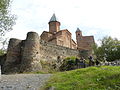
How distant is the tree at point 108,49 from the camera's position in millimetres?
36156

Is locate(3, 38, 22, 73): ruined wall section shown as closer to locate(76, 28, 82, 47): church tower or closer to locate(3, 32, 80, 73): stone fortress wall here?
locate(3, 32, 80, 73): stone fortress wall

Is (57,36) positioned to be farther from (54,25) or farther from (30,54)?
(30,54)

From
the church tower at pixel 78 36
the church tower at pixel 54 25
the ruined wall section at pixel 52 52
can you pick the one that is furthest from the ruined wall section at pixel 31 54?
the church tower at pixel 78 36

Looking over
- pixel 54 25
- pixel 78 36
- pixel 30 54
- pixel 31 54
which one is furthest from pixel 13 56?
pixel 78 36

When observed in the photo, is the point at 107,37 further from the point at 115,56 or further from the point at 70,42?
the point at 70,42

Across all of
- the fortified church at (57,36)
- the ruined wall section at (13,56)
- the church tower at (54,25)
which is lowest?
the ruined wall section at (13,56)

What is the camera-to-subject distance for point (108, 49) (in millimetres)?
37844

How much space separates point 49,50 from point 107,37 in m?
13.8

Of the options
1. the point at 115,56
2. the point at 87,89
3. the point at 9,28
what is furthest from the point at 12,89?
the point at 115,56

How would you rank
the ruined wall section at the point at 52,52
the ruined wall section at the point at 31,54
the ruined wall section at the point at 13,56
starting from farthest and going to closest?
the ruined wall section at the point at 52,52, the ruined wall section at the point at 13,56, the ruined wall section at the point at 31,54

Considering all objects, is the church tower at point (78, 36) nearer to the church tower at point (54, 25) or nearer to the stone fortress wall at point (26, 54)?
the church tower at point (54, 25)

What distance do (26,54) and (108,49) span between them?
17360mm

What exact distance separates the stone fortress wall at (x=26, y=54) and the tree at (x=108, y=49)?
37.7ft

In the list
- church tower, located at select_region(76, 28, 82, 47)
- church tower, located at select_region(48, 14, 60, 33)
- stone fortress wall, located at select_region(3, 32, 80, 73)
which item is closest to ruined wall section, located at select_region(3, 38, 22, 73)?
stone fortress wall, located at select_region(3, 32, 80, 73)
